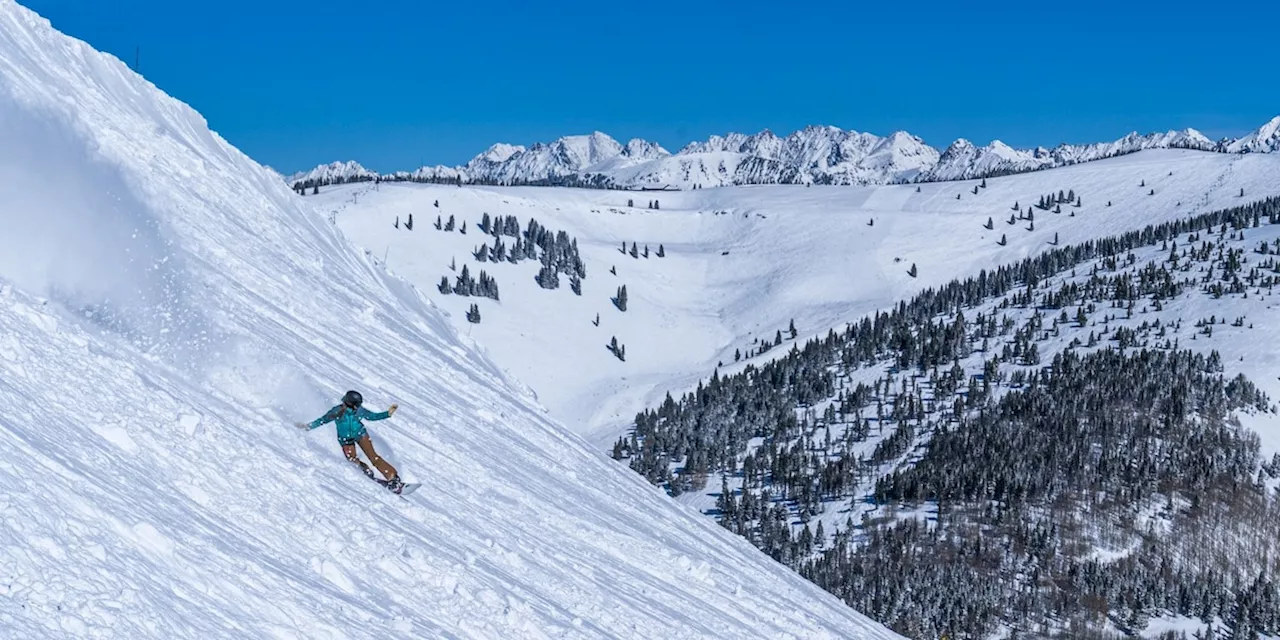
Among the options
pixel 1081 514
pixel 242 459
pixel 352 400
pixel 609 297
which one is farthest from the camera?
pixel 609 297

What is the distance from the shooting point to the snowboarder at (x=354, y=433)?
19.0 metres

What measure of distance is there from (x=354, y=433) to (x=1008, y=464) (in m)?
109

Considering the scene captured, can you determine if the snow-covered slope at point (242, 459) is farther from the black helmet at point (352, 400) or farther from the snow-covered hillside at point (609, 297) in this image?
the snow-covered hillside at point (609, 297)

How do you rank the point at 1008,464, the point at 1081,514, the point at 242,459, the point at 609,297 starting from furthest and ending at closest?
the point at 609,297 → the point at 1008,464 → the point at 1081,514 → the point at 242,459

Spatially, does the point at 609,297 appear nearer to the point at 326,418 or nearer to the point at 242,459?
the point at 326,418

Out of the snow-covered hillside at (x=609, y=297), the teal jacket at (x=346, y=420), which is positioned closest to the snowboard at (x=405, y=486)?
the teal jacket at (x=346, y=420)

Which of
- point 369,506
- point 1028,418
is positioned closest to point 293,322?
point 369,506

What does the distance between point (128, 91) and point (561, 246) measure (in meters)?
128

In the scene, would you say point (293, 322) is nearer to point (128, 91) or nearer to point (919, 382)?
point (128, 91)

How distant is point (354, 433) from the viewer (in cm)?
1928

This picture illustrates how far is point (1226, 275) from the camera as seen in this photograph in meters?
161

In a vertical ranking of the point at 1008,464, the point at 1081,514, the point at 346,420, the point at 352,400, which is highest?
the point at 1008,464

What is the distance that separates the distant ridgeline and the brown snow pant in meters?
82.0

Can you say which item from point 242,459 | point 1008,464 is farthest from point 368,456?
point 1008,464
